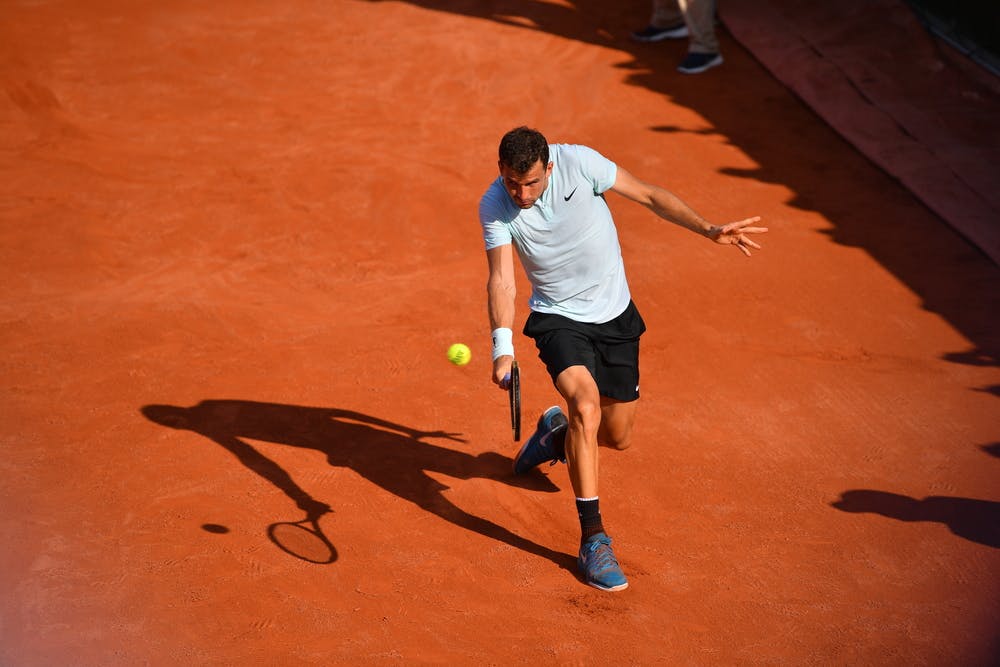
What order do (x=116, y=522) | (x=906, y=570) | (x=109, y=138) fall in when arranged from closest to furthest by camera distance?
(x=906, y=570)
(x=116, y=522)
(x=109, y=138)

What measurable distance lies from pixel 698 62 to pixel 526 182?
7.84 meters

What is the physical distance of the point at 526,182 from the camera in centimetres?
568

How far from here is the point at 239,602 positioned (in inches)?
232

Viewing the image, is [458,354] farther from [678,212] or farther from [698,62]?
[698,62]

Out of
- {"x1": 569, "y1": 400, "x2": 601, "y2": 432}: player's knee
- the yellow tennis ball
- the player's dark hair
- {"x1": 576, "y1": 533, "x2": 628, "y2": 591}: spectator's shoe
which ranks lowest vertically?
{"x1": 576, "y1": 533, "x2": 628, "y2": 591}: spectator's shoe

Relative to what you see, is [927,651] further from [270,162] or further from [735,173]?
[270,162]

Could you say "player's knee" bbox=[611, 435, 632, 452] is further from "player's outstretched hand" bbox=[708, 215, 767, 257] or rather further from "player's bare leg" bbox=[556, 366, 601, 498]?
"player's outstretched hand" bbox=[708, 215, 767, 257]

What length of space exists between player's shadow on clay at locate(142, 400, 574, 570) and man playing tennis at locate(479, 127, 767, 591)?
689 millimetres

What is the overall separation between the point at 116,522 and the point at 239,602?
110 centimetres

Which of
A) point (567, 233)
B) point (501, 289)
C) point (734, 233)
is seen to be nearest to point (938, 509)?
point (734, 233)

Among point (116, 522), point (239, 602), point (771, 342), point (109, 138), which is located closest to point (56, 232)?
point (109, 138)

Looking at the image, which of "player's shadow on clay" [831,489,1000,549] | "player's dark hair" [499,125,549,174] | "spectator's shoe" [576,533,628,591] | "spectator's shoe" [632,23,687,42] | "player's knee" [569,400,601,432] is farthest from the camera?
"spectator's shoe" [632,23,687,42]

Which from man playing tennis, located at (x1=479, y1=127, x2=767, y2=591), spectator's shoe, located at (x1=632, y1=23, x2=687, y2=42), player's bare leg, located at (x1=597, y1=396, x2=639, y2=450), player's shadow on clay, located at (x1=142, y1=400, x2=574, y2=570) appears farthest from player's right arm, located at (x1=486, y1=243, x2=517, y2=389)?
spectator's shoe, located at (x1=632, y1=23, x2=687, y2=42)

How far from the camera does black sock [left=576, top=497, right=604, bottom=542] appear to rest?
6008 millimetres
